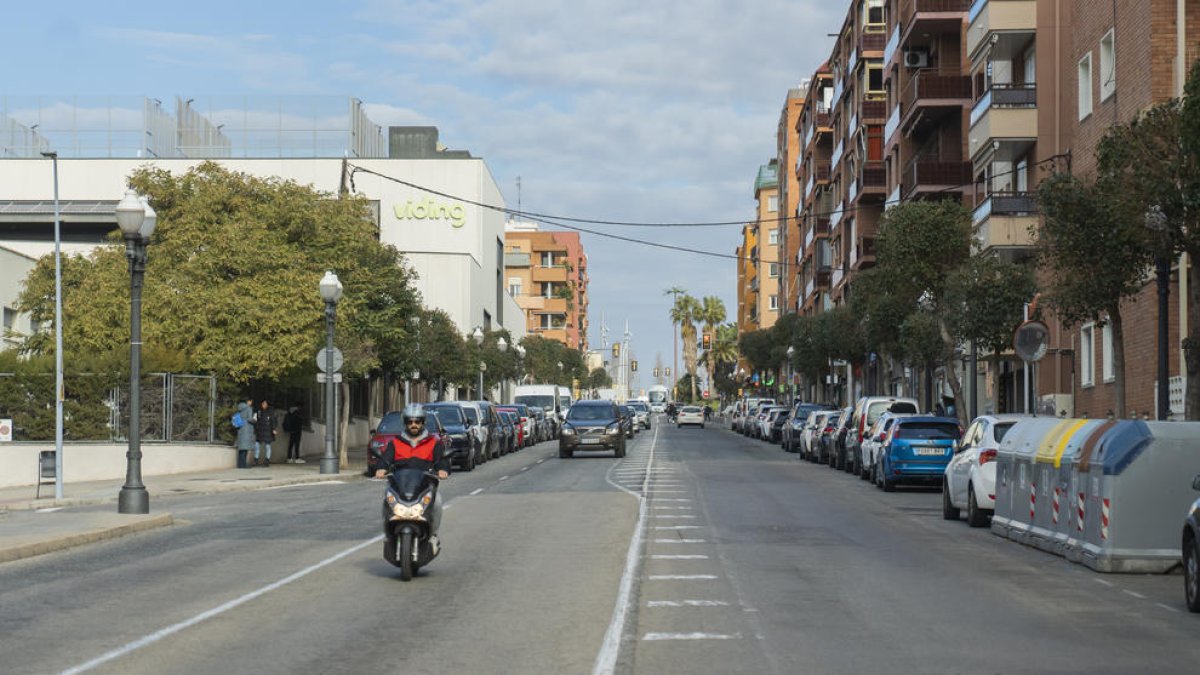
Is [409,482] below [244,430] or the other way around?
the other way around

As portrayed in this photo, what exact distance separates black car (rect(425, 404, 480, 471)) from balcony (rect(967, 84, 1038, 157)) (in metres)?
16.6

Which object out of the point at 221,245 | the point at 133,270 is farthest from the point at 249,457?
the point at 133,270

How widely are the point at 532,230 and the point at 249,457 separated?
463ft

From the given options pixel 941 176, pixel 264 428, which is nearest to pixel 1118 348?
pixel 264 428

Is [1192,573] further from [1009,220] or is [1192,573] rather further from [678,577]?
[1009,220]

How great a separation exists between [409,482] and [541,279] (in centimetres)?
16054

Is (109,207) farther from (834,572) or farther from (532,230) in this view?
(532,230)

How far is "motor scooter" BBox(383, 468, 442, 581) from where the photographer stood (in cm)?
1473

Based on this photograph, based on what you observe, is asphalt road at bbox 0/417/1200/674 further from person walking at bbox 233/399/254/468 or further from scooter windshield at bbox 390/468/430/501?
person walking at bbox 233/399/254/468

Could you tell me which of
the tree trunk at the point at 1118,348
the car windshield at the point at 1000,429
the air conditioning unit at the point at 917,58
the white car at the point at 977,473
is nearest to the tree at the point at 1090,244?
the tree trunk at the point at 1118,348

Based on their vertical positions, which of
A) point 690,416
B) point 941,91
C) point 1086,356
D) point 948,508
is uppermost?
point 941,91

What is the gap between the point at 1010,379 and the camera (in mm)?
51000

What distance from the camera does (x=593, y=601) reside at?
A: 13.0 meters

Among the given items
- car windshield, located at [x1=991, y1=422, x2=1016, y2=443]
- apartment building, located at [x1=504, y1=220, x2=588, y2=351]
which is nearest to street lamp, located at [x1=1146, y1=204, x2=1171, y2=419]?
car windshield, located at [x1=991, y1=422, x2=1016, y2=443]
